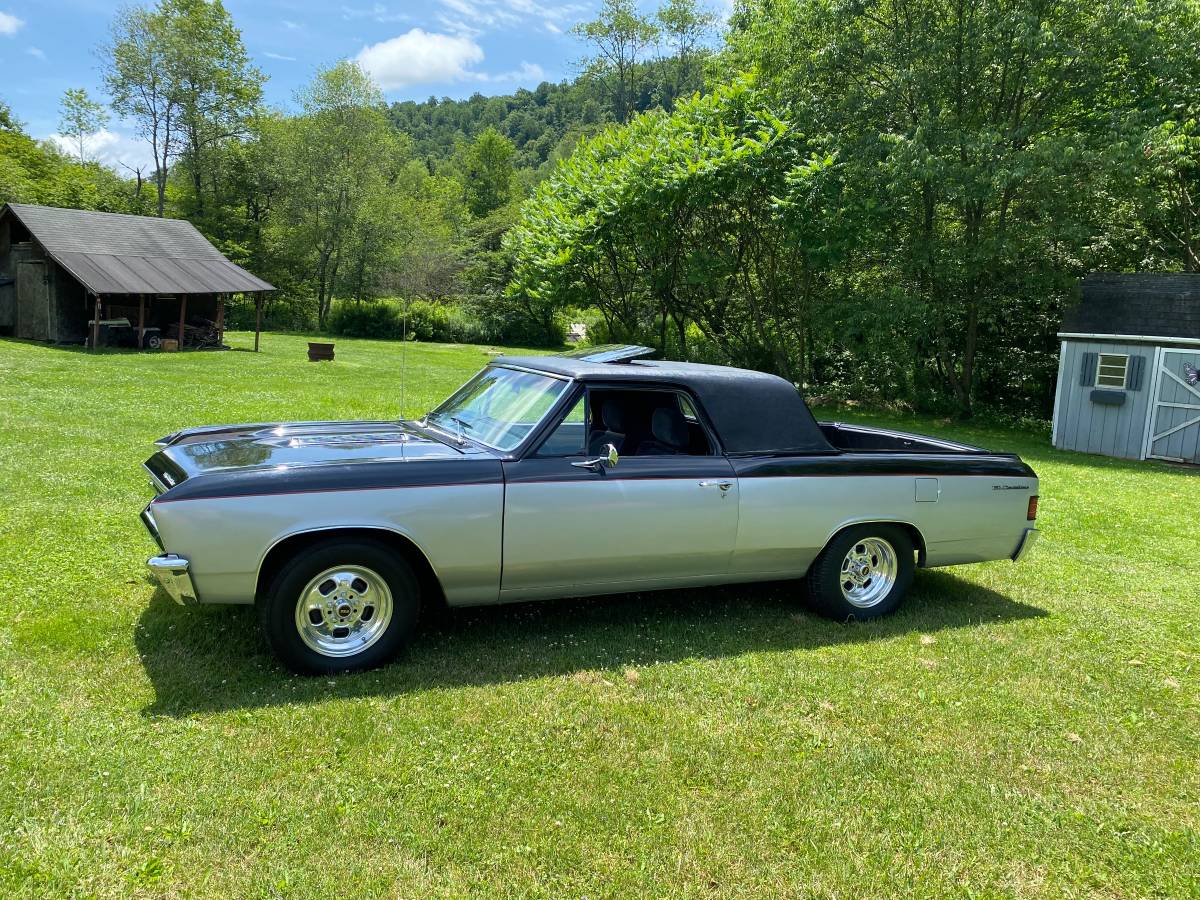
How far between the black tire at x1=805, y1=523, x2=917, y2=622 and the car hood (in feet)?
7.92

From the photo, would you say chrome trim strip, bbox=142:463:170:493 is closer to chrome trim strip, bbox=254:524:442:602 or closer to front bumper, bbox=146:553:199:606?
front bumper, bbox=146:553:199:606

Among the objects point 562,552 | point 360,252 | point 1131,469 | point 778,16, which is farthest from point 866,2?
point 360,252

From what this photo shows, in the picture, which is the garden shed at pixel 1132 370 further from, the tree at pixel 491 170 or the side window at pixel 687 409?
the tree at pixel 491 170

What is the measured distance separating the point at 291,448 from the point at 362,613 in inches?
44.9

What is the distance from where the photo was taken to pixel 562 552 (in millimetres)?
4676

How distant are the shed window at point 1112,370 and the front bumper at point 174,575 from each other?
17.7 meters

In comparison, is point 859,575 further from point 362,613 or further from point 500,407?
point 362,613

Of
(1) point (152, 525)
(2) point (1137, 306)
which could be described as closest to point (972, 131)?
(2) point (1137, 306)

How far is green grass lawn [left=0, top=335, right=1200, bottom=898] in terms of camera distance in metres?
3.00

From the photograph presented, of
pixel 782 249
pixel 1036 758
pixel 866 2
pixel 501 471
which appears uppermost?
pixel 866 2

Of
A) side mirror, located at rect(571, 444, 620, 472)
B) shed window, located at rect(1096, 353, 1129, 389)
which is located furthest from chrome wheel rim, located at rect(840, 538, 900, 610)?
shed window, located at rect(1096, 353, 1129, 389)

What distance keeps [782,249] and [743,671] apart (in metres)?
18.3

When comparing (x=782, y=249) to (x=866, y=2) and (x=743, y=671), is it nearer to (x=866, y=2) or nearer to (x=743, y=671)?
(x=866, y=2)

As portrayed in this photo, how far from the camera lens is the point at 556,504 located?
4.63 metres
